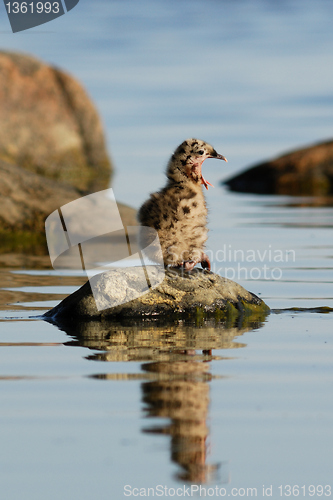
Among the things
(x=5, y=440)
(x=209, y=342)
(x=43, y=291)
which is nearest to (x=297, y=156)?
(x=43, y=291)

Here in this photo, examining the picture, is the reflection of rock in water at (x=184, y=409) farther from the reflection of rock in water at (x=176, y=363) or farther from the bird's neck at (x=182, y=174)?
the bird's neck at (x=182, y=174)

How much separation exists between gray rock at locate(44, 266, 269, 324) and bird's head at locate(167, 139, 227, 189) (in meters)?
0.85

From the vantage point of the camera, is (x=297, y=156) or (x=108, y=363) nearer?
(x=108, y=363)

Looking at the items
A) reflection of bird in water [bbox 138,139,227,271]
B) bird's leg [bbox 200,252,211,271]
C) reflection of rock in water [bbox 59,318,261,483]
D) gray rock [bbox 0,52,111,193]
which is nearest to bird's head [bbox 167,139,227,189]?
reflection of bird in water [bbox 138,139,227,271]

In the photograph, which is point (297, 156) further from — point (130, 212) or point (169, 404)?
point (169, 404)

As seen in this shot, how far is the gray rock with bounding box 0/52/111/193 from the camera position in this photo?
26812 mm

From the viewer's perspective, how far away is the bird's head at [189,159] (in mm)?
7023

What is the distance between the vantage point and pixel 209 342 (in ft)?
19.9

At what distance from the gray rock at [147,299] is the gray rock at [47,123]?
62.2 feet

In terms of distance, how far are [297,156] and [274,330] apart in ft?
85.7

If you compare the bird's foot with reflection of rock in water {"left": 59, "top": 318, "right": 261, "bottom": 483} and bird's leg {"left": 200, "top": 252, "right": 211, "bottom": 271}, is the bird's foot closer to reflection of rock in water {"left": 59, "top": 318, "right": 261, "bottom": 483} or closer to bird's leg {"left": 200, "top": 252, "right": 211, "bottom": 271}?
bird's leg {"left": 200, "top": 252, "right": 211, "bottom": 271}

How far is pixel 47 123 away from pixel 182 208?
70.1 feet

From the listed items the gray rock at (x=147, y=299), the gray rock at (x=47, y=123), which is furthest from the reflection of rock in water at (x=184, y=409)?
the gray rock at (x=47, y=123)

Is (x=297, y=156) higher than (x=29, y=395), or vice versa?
(x=297, y=156)
